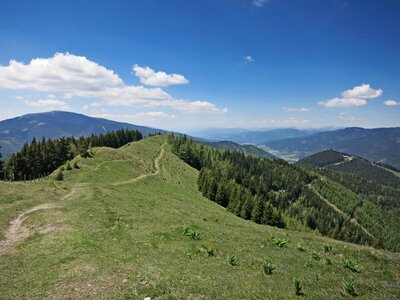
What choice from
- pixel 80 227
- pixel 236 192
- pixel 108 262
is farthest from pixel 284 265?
pixel 236 192

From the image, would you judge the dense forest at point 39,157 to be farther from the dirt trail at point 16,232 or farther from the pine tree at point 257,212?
the dirt trail at point 16,232

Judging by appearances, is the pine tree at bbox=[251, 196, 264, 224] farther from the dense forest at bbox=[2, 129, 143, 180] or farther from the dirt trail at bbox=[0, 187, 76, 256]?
the dirt trail at bbox=[0, 187, 76, 256]

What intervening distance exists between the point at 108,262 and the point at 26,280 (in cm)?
517

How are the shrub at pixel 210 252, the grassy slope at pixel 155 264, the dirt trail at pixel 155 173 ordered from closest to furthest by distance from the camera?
the grassy slope at pixel 155 264 < the shrub at pixel 210 252 < the dirt trail at pixel 155 173

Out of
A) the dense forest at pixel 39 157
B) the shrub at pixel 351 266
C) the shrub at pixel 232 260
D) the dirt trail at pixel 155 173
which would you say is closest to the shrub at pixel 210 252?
the shrub at pixel 232 260

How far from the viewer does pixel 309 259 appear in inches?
1019

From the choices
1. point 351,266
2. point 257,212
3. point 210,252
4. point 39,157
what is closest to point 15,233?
point 210,252

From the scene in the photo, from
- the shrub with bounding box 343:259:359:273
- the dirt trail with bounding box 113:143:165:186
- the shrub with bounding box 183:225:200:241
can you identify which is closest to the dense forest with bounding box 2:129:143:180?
the dirt trail with bounding box 113:143:165:186

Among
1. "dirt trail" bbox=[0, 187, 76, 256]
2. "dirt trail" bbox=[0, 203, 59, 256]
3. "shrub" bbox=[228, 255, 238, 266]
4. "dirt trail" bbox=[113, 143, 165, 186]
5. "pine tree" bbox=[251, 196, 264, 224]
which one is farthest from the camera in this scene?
"pine tree" bbox=[251, 196, 264, 224]

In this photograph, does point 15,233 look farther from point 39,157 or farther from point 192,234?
point 39,157

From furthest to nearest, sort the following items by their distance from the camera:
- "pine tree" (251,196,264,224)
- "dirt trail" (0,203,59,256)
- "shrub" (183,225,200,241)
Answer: "pine tree" (251,196,264,224) → "shrub" (183,225,200,241) → "dirt trail" (0,203,59,256)

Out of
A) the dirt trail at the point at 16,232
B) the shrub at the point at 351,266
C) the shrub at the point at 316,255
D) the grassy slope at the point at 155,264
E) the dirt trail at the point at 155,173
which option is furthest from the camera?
the dirt trail at the point at 155,173

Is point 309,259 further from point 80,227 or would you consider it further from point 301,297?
point 80,227

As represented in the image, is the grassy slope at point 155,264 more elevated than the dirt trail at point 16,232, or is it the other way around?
the grassy slope at point 155,264
